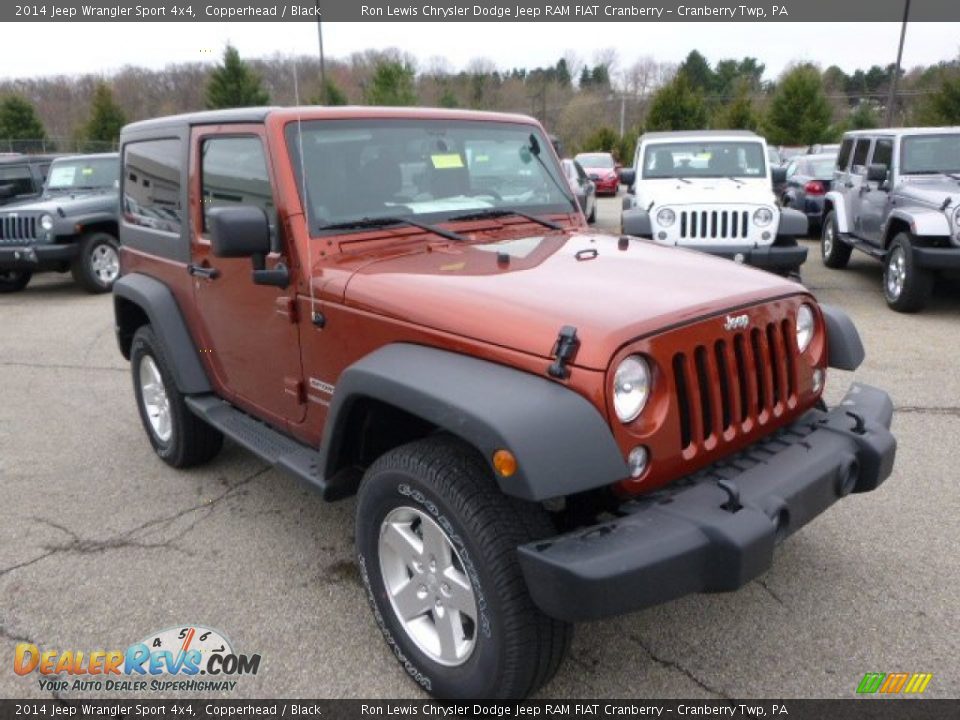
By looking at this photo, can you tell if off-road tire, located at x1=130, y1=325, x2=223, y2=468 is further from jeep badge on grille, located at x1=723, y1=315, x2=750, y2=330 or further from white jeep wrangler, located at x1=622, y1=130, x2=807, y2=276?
white jeep wrangler, located at x1=622, y1=130, x2=807, y2=276

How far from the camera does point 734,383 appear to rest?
249cm

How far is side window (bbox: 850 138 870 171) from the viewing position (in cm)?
980

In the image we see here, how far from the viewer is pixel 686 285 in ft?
8.75

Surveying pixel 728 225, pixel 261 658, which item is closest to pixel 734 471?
pixel 261 658

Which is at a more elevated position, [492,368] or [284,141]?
[284,141]

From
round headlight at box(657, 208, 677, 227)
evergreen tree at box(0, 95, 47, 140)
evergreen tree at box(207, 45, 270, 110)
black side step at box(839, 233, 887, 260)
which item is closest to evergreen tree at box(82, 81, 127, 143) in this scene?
evergreen tree at box(0, 95, 47, 140)

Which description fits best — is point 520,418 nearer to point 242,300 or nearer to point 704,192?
point 242,300

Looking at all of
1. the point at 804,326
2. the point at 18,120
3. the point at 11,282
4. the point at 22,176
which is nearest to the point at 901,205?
the point at 804,326

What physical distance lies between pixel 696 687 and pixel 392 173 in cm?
235

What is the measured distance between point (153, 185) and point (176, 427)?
1.34 metres

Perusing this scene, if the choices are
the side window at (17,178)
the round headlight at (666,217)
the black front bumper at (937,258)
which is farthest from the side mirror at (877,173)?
the side window at (17,178)

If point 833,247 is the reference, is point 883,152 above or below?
above

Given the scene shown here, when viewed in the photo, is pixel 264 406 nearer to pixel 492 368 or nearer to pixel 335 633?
pixel 335 633

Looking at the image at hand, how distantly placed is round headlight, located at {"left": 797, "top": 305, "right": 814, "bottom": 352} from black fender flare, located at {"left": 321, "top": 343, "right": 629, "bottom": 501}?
113 cm
